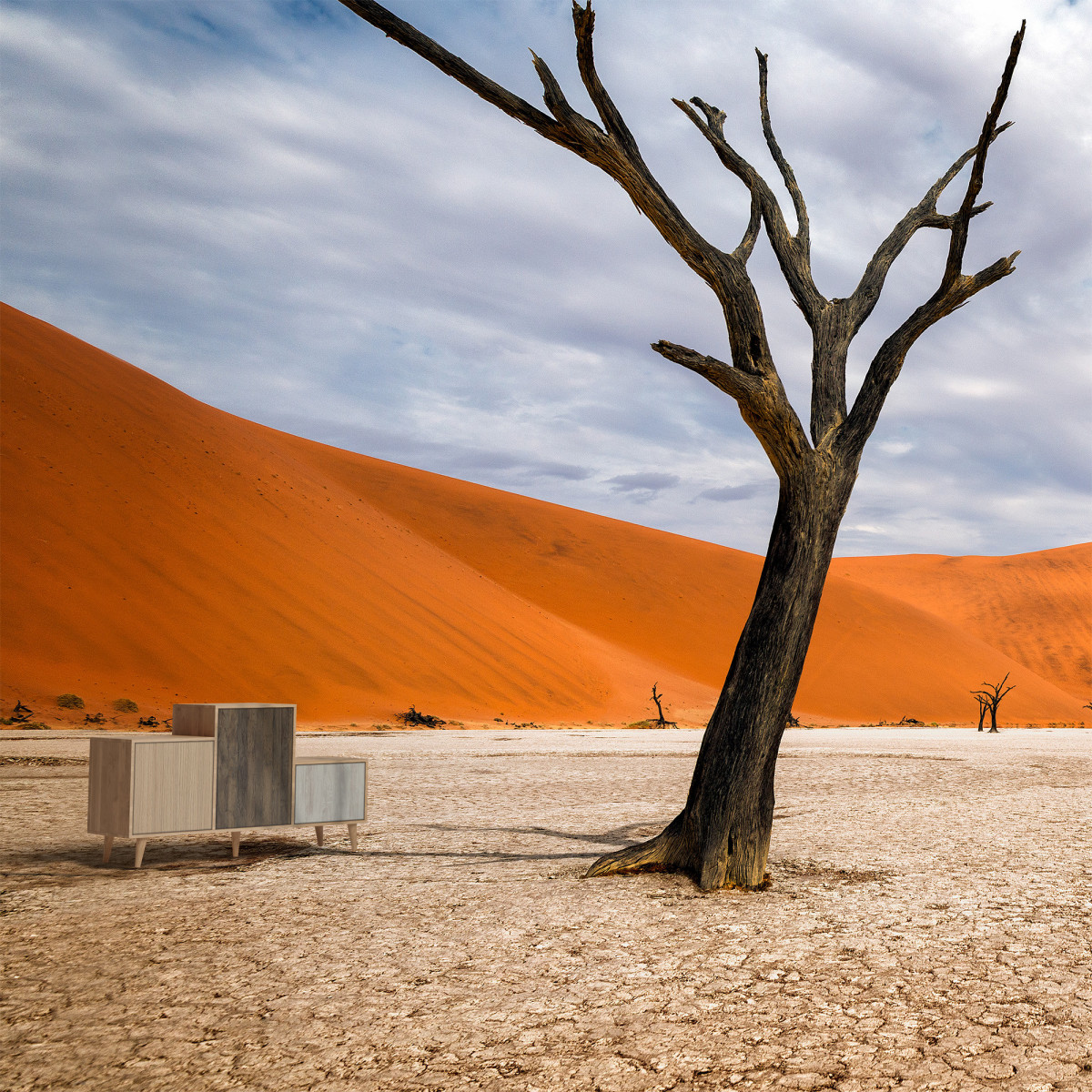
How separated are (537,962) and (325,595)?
30.3 m

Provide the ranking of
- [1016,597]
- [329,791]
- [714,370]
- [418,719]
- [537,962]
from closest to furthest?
[537,962]
[714,370]
[329,791]
[418,719]
[1016,597]

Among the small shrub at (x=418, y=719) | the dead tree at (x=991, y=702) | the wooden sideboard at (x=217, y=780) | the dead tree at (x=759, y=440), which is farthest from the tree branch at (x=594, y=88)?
the dead tree at (x=991, y=702)

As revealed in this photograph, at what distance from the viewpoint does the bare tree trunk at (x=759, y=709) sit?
5527mm

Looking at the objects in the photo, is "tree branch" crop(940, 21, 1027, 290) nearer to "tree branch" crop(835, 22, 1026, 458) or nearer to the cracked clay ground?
"tree branch" crop(835, 22, 1026, 458)

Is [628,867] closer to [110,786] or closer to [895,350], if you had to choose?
[110,786]

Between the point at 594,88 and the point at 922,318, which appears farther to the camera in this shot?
the point at 922,318

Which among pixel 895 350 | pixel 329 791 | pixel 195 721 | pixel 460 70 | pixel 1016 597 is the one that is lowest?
pixel 329 791

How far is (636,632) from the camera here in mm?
52250

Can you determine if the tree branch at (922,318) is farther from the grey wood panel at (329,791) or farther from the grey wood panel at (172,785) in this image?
the grey wood panel at (172,785)

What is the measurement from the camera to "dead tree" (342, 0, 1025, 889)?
17.9 feet

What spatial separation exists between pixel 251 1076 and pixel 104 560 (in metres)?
27.1

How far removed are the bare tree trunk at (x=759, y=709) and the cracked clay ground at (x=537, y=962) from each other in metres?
0.24

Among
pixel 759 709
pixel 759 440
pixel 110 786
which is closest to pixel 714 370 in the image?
pixel 759 440

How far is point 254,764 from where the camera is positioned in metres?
6.21
